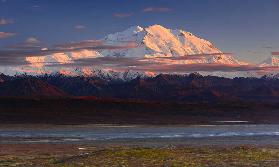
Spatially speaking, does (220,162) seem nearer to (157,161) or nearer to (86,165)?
(157,161)

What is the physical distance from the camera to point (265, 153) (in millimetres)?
37906

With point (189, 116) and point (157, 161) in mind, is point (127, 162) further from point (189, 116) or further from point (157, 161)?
point (189, 116)

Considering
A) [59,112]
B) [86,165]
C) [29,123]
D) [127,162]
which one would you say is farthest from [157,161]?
[59,112]

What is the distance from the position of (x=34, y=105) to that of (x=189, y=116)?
122ft

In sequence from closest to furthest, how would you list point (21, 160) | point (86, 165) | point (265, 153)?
point (86, 165) < point (21, 160) < point (265, 153)

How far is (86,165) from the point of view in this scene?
31.2 m

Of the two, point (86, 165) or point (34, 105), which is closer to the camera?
point (86, 165)

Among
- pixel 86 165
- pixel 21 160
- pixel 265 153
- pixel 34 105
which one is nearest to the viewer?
pixel 86 165

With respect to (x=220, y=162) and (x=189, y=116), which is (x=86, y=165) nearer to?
(x=220, y=162)

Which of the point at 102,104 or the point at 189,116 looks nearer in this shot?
the point at 189,116

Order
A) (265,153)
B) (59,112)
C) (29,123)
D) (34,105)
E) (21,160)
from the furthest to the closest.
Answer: (34,105) → (59,112) → (29,123) → (265,153) → (21,160)

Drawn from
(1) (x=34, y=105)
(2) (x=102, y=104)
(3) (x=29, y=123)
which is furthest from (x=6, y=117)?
(2) (x=102, y=104)

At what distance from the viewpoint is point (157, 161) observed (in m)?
33.1

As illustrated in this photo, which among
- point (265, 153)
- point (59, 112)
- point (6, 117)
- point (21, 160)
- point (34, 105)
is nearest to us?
point (21, 160)
